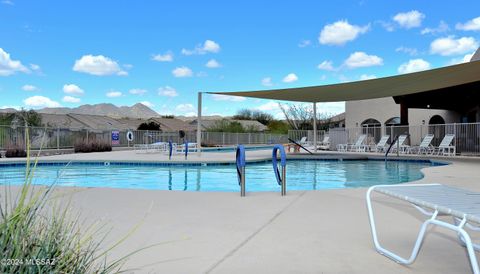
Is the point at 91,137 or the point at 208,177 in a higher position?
the point at 91,137

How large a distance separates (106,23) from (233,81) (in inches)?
472

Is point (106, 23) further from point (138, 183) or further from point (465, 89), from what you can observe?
point (465, 89)

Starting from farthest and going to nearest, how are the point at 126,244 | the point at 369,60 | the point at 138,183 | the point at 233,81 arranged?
the point at 233,81 < the point at 369,60 < the point at 138,183 < the point at 126,244

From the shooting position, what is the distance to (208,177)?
9.91m

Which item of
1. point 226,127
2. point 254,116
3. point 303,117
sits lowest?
point 226,127

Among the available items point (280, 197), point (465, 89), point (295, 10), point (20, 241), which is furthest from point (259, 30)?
point (20, 241)

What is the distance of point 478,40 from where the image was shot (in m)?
19.9

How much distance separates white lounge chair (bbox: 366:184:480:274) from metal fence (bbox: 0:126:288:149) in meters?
11.2

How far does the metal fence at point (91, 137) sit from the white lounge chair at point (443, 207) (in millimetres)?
11236

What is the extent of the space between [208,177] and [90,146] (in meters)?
11.4

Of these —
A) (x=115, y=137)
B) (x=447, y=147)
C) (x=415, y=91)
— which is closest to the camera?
(x=415, y=91)

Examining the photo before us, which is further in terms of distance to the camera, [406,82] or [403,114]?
[403,114]

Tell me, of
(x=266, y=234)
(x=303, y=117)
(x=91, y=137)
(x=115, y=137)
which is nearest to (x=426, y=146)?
(x=266, y=234)

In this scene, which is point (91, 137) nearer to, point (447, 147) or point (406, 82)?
point (406, 82)
